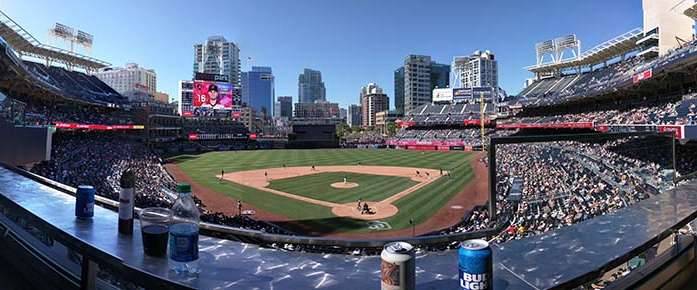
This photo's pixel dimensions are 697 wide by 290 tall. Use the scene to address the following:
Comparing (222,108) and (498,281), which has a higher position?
(222,108)

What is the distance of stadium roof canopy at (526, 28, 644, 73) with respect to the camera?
46612 millimetres

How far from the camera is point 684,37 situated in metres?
38.7

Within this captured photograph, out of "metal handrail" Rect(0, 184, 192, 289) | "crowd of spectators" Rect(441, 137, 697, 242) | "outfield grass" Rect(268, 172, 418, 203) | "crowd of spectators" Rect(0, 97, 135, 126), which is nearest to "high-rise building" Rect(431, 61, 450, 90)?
"crowd of spectators" Rect(0, 97, 135, 126)

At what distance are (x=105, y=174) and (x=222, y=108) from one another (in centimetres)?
4486

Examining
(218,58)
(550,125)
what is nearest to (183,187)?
(550,125)

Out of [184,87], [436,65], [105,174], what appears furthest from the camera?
[436,65]

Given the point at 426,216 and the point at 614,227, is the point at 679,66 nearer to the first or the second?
the point at 426,216

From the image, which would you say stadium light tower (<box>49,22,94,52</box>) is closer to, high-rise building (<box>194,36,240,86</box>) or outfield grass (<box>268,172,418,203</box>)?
outfield grass (<box>268,172,418,203</box>)

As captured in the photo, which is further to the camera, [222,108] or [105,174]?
[222,108]

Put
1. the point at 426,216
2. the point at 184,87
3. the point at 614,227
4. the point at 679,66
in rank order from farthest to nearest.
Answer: the point at 184,87, the point at 679,66, the point at 426,216, the point at 614,227

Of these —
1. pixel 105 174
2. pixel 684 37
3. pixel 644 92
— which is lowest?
pixel 105 174

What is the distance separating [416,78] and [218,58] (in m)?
80.3

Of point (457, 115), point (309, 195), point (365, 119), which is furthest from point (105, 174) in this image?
point (365, 119)

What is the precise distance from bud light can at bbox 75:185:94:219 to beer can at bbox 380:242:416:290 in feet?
7.89
